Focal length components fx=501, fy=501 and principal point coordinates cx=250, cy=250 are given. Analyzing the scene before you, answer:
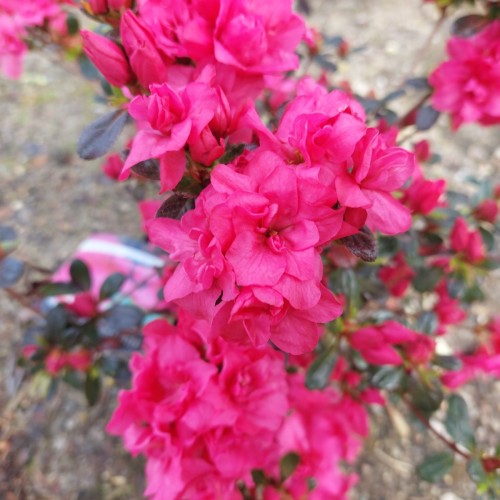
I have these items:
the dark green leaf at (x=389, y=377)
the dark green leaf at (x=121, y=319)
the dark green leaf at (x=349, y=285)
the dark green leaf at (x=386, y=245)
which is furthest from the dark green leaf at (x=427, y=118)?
the dark green leaf at (x=121, y=319)

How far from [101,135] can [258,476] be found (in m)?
0.69

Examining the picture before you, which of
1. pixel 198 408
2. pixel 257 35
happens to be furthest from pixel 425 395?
pixel 257 35

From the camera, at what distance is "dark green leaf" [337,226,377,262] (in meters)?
0.55

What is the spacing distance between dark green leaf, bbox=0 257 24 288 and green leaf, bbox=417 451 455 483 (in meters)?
0.94

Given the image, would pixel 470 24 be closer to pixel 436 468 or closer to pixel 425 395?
pixel 425 395

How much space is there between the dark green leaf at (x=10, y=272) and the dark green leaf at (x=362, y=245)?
79 cm

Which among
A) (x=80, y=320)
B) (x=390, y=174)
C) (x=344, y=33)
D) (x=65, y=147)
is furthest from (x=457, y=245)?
Answer: (x=344, y=33)

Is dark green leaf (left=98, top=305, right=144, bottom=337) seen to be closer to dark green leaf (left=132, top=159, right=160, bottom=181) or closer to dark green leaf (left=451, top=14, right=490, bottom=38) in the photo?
dark green leaf (left=132, top=159, right=160, bottom=181)

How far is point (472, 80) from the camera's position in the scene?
0.93 m

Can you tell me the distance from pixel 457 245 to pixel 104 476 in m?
1.19

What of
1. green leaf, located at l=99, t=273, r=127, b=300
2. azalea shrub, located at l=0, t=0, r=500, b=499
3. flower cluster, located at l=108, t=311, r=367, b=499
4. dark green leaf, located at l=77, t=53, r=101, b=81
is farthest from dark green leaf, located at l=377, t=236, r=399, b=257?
dark green leaf, located at l=77, t=53, r=101, b=81

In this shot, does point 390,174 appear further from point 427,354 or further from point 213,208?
point 427,354

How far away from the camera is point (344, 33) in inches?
111

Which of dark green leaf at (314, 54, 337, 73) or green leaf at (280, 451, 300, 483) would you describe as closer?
green leaf at (280, 451, 300, 483)
